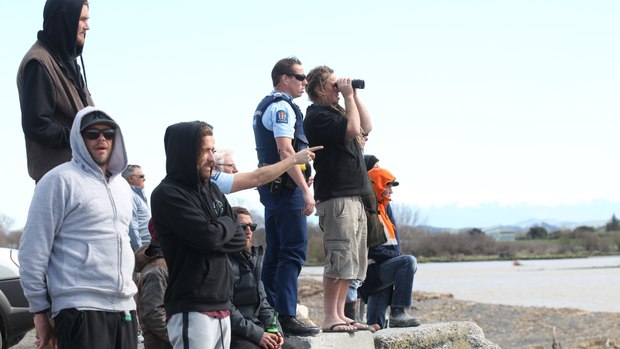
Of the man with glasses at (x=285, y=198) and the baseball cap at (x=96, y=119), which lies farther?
the man with glasses at (x=285, y=198)

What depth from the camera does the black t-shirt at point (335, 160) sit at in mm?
6293

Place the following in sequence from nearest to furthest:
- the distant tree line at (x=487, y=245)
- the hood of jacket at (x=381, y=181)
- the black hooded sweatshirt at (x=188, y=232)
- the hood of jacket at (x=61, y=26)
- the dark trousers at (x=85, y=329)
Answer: the dark trousers at (x=85, y=329)
the black hooded sweatshirt at (x=188, y=232)
the hood of jacket at (x=61, y=26)
the hood of jacket at (x=381, y=181)
the distant tree line at (x=487, y=245)

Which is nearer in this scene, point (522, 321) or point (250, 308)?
point (250, 308)

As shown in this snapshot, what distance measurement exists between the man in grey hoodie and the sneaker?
340cm

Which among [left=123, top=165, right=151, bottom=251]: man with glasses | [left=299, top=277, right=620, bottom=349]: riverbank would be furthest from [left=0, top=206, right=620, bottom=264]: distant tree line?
[left=123, top=165, right=151, bottom=251]: man with glasses

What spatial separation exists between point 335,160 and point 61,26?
2347mm

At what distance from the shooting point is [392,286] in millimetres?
7410

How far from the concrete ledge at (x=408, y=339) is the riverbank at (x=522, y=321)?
5.56 meters

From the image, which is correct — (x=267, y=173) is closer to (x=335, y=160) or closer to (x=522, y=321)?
(x=335, y=160)

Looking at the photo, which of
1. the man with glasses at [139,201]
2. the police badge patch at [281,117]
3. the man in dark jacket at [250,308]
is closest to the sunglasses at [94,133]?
the man in dark jacket at [250,308]

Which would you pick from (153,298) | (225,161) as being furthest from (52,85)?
(225,161)

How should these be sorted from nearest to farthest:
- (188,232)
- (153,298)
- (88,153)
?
(88,153)
(188,232)
(153,298)

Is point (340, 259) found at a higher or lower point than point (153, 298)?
higher

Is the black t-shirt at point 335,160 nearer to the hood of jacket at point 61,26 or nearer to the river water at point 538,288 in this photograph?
the hood of jacket at point 61,26
